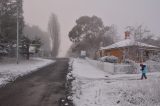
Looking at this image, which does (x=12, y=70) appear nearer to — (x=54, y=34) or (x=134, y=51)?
(x=134, y=51)

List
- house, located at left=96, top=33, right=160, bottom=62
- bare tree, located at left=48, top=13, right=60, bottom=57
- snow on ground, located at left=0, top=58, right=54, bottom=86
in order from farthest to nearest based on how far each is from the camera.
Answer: bare tree, located at left=48, top=13, right=60, bottom=57
house, located at left=96, top=33, right=160, bottom=62
snow on ground, located at left=0, top=58, right=54, bottom=86

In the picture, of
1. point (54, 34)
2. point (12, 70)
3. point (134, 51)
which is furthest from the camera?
point (54, 34)

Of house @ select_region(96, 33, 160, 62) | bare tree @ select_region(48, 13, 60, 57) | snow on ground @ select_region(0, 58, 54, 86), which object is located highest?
bare tree @ select_region(48, 13, 60, 57)

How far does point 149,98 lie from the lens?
41.1 feet

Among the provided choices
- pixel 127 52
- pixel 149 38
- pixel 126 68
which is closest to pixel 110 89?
pixel 126 68

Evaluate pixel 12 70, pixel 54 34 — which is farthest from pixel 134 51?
pixel 54 34

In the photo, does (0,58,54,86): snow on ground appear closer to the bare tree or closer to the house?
the house

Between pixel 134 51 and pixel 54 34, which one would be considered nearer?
pixel 134 51

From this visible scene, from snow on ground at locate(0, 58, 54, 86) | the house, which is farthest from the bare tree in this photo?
snow on ground at locate(0, 58, 54, 86)

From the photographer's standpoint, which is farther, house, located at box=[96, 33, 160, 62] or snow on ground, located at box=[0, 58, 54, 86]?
house, located at box=[96, 33, 160, 62]

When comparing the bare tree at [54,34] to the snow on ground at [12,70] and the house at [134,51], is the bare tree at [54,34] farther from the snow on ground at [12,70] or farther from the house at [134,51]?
the snow on ground at [12,70]

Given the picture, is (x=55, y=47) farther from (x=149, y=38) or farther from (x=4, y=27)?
(x=4, y=27)

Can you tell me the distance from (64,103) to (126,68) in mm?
16123

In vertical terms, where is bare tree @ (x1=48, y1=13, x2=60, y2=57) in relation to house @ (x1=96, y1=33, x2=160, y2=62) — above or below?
above
